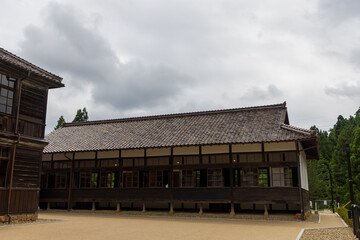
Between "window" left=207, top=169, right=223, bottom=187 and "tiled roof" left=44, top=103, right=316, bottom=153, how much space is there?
6.92ft

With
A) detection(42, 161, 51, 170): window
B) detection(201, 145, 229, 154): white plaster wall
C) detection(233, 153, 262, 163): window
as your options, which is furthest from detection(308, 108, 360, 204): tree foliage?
detection(42, 161, 51, 170): window

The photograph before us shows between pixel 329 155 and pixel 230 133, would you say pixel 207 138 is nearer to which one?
pixel 230 133

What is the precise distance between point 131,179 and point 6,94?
1077cm

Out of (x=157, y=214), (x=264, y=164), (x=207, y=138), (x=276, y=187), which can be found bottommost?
(x=157, y=214)

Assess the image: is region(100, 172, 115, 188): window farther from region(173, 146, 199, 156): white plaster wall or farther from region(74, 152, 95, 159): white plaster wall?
region(173, 146, 199, 156): white plaster wall

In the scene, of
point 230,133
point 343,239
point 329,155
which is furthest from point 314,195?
point 343,239

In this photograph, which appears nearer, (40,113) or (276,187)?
(40,113)

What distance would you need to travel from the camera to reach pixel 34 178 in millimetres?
15969

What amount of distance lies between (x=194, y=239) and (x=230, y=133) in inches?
455

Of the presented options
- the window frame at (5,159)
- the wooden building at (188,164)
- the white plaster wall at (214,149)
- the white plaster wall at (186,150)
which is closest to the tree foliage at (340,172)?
the wooden building at (188,164)

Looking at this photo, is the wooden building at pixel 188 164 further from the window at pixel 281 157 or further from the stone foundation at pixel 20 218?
the stone foundation at pixel 20 218

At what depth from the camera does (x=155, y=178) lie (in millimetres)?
22344

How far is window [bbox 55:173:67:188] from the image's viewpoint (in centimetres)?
2452

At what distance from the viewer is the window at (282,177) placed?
19.4 metres
